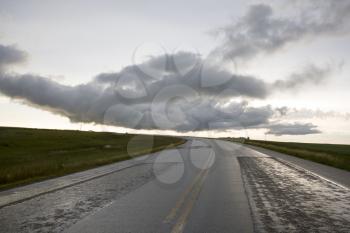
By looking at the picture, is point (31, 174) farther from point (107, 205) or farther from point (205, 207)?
point (205, 207)

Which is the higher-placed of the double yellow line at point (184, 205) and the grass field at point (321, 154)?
the grass field at point (321, 154)

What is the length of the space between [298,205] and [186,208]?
2.89 meters

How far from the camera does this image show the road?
7.26 meters

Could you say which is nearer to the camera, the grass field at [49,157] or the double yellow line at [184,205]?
the double yellow line at [184,205]

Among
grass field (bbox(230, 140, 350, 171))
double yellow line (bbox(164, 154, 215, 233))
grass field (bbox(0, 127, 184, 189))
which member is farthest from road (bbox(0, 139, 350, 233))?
grass field (bbox(230, 140, 350, 171))

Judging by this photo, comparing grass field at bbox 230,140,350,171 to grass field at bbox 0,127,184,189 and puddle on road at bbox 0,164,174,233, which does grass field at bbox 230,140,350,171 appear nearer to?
puddle on road at bbox 0,164,174,233

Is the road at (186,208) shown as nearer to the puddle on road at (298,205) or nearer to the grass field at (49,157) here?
the puddle on road at (298,205)

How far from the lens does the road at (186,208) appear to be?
7262 millimetres

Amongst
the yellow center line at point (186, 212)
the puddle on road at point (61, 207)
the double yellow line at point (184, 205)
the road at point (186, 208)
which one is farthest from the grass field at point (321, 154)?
the puddle on road at point (61, 207)

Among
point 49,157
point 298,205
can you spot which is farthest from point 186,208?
point 49,157

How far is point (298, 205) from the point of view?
9.68 meters

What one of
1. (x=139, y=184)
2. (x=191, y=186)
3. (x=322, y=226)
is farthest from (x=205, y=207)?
(x=139, y=184)

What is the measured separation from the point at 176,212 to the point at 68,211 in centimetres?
248

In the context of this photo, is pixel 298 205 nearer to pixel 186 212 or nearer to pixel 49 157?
pixel 186 212
